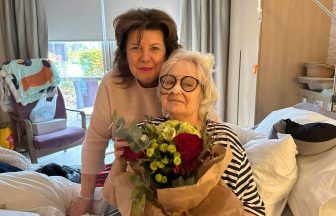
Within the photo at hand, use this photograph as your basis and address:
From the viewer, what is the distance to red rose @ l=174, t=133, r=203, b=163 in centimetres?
64

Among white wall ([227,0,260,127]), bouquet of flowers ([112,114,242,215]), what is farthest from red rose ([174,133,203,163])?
white wall ([227,0,260,127])

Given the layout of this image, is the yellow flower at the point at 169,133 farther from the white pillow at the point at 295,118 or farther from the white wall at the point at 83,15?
the white wall at the point at 83,15

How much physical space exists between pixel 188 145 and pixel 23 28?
3.59 meters

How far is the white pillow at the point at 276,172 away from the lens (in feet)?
3.62

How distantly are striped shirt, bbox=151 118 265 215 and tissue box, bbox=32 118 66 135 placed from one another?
2599 millimetres

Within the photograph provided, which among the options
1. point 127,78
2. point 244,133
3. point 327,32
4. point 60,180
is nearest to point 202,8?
point 327,32

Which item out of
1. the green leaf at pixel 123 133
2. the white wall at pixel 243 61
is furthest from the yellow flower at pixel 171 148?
the white wall at pixel 243 61

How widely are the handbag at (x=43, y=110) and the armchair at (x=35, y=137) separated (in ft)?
0.16

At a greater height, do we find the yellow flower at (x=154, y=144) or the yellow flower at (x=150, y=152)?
the yellow flower at (x=154, y=144)

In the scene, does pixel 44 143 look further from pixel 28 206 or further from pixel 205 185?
pixel 205 185

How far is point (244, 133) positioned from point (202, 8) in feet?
6.92

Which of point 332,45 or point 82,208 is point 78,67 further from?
point 332,45

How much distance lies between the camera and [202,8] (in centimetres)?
321

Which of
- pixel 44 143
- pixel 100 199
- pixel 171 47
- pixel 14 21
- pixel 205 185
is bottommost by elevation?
pixel 44 143
